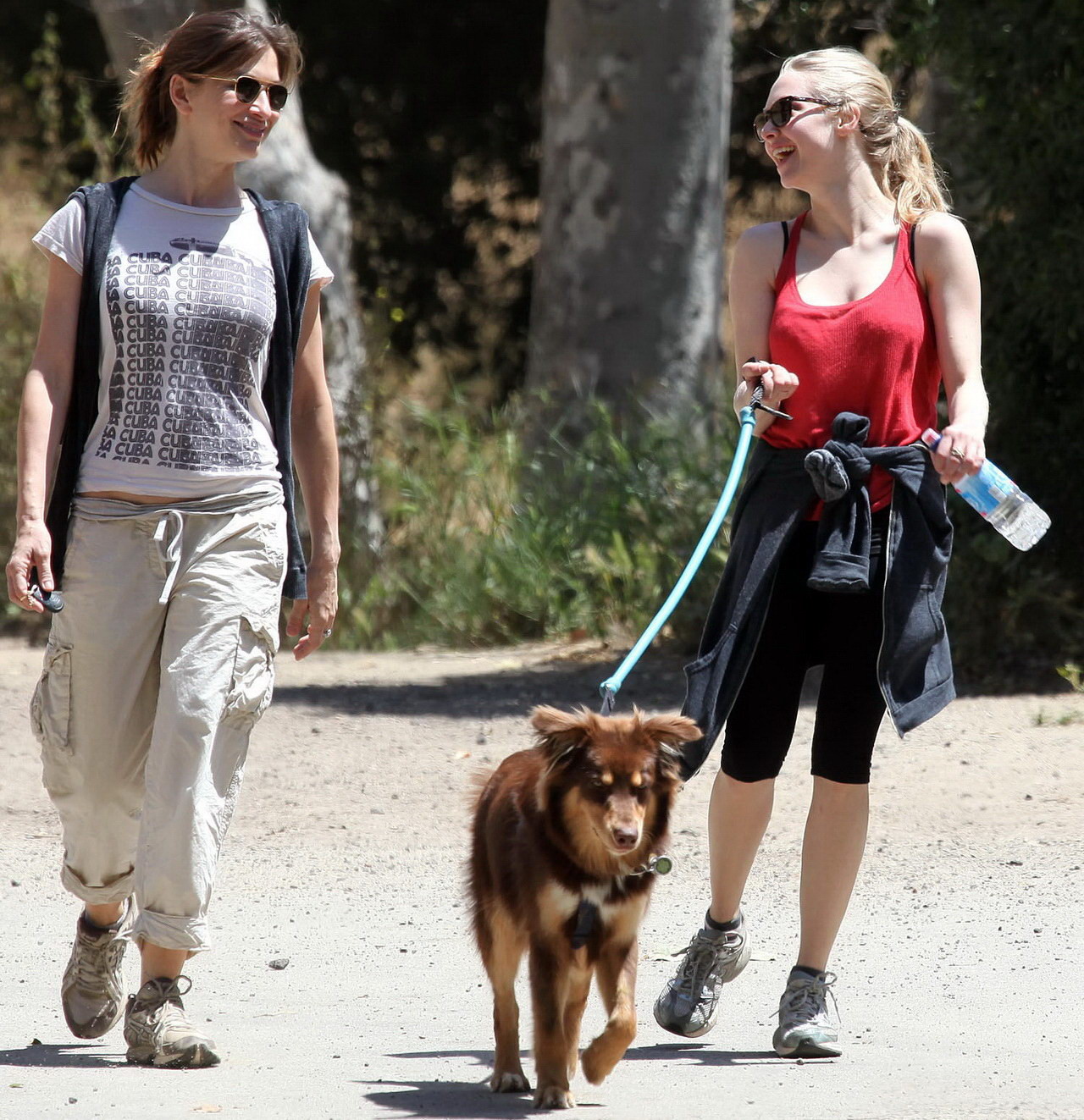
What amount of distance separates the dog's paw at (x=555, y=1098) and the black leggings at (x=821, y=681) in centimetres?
90

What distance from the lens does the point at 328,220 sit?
39.7 feet

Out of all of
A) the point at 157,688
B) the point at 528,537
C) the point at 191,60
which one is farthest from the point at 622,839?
the point at 528,537

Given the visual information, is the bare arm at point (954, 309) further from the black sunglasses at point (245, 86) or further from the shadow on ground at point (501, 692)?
the shadow on ground at point (501, 692)

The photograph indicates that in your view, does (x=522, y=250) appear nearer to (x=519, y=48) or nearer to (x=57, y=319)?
(x=519, y=48)

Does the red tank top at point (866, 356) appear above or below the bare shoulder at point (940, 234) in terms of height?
below

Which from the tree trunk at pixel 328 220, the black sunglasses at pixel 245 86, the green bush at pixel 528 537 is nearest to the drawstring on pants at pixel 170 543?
the black sunglasses at pixel 245 86

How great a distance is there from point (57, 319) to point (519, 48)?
13.9 m

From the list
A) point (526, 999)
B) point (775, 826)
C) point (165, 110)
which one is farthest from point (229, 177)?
point (775, 826)

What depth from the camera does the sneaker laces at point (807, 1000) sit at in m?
4.02

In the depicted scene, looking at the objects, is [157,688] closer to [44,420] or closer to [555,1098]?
[44,420]

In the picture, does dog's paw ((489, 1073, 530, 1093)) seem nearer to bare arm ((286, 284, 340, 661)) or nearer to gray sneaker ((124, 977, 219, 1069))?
gray sneaker ((124, 977, 219, 1069))

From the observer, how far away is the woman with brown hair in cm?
384

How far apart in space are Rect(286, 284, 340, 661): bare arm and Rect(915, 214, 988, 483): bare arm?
4.72 feet

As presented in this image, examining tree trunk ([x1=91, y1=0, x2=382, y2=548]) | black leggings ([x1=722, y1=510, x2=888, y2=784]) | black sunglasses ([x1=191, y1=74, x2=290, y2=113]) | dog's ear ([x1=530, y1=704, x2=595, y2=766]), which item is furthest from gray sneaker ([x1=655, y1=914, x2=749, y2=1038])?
tree trunk ([x1=91, y1=0, x2=382, y2=548])
